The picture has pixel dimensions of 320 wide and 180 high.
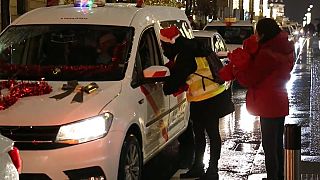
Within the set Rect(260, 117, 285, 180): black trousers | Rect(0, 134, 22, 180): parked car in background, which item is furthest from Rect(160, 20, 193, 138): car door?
Rect(0, 134, 22, 180): parked car in background

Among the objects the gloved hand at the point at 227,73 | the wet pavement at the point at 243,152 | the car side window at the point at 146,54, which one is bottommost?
the wet pavement at the point at 243,152

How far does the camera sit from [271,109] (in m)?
6.42

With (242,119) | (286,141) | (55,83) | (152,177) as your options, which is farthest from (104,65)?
(242,119)

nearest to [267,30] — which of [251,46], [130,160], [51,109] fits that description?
[251,46]

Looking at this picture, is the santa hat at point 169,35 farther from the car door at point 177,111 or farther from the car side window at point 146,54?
the car door at point 177,111

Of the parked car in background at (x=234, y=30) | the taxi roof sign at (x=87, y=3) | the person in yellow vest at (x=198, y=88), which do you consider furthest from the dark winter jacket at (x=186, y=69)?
the parked car in background at (x=234, y=30)

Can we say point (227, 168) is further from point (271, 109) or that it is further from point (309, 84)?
point (309, 84)

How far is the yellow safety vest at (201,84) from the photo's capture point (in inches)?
282

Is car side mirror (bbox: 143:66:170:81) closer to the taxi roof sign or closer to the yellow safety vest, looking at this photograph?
the yellow safety vest

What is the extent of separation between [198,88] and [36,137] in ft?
7.50

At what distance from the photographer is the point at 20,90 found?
600 cm

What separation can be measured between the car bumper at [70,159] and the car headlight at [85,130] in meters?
0.05

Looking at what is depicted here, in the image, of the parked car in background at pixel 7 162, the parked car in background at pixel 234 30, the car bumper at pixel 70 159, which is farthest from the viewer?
the parked car in background at pixel 234 30

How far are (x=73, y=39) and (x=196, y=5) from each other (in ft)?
115
